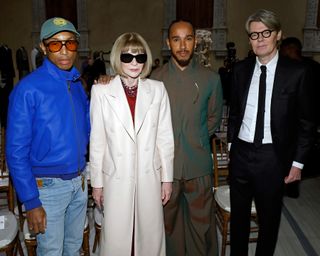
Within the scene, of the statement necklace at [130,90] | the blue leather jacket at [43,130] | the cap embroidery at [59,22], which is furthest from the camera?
the statement necklace at [130,90]

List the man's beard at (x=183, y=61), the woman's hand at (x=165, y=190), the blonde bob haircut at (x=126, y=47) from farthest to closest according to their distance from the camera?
the man's beard at (x=183, y=61), the woman's hand at (x=165, y=190), the blonde bob haircut at (x=126, y=47)

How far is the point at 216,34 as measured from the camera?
11688mm

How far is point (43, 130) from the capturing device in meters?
1.69

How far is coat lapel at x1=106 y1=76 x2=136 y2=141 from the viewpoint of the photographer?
6.09 feet

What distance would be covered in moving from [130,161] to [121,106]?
30cm

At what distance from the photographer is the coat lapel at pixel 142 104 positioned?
6.17 ft

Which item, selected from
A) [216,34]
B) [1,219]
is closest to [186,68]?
[1,219]

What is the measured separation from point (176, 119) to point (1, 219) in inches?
51.5

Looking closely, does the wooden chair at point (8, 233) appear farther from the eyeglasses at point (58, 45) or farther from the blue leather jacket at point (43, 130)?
the eyeglasses at point (58, 45)

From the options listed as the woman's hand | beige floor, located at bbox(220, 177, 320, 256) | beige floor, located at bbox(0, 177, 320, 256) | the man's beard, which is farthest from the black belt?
beige floor, located at bbox(220, 177, 320, 256)

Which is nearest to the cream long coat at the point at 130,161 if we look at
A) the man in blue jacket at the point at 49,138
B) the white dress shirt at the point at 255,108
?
the man in blue jacket at the point at 49,138

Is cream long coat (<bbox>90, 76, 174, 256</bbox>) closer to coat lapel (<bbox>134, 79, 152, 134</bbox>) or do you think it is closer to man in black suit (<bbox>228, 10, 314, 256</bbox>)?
coat lapel (<bbox>134, 79, 152, 134</bbox>)

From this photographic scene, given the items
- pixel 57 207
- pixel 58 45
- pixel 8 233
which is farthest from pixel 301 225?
pixel 58 45

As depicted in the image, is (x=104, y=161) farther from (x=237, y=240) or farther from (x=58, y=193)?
(x=237, y=240)
